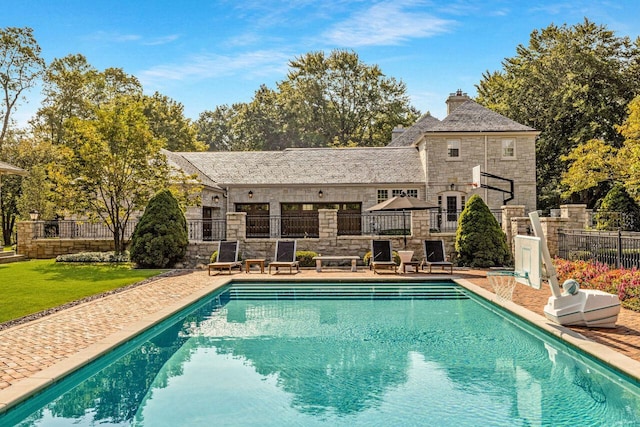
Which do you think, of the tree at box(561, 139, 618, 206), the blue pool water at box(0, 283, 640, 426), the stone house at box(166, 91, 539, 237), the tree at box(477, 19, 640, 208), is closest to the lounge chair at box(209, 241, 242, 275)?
the blue pool water at box(0, 283, 640, 426)

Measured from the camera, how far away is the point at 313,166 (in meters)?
28.8

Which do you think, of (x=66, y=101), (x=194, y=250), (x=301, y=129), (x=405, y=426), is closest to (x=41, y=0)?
(x=194, y=250)

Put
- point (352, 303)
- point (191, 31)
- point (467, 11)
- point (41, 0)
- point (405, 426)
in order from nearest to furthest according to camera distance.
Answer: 1. point (405, 426)
2. point (352, 303)
3. point (41, 0)
4. point (467, 11)
5. point (191, 31)

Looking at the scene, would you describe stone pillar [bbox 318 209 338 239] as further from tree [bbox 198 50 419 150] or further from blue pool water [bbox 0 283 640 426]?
tree [bbox 198 50 419 150]

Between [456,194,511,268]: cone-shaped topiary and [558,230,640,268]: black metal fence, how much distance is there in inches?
81.7

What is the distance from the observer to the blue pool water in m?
5.38

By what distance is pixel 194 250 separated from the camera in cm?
1984

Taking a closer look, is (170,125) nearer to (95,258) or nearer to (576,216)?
(95,258)

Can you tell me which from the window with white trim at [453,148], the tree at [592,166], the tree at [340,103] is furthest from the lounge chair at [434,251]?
the tree at [340,103]

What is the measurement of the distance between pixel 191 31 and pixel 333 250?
31.0 feet

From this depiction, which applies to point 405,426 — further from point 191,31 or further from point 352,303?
point 191,31

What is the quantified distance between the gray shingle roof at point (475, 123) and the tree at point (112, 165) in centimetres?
1475

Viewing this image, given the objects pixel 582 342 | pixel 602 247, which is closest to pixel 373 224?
pixel 602 247

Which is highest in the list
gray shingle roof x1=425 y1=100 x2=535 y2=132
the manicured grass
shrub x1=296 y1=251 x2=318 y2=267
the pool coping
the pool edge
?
gray shingle roof x1=425 y1=100 x2=535 y2=132
